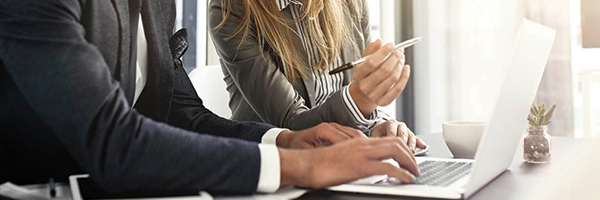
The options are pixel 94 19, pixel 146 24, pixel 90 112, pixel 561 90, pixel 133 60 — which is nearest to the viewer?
pixel 90 112

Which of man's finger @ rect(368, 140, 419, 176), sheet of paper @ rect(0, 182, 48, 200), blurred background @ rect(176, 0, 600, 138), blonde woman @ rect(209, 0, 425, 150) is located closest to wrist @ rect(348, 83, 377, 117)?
blonde woman @ rect(209, 0, 425, 150)

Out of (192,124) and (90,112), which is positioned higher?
(90,112)

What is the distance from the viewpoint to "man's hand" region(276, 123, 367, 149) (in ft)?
2.48

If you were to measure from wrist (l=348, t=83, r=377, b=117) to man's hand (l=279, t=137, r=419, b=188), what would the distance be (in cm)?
40

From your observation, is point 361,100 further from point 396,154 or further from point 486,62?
point 486,62

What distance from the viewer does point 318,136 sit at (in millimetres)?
795

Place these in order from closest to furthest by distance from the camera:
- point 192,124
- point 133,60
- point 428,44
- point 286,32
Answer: point 133,60 → point 192,124 → point 286,32 → point 428,44

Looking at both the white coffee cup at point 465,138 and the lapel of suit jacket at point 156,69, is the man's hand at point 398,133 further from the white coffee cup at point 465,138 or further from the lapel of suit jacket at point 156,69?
the lapel of suit jacket at point 156,69

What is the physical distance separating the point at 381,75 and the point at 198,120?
38cm

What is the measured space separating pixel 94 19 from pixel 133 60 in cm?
12

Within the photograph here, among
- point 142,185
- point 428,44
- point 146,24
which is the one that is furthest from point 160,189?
point 428,44

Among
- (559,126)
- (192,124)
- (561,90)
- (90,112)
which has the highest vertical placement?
(90,112)

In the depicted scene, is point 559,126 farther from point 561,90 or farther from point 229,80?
point 229,80

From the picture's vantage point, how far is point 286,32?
1.38 m
